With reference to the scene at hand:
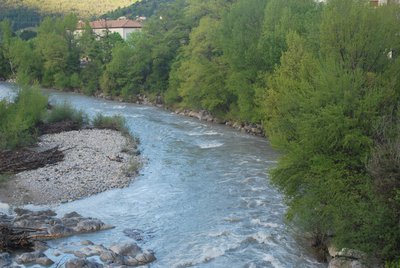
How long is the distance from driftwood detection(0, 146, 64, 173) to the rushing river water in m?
4.49

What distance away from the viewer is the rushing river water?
13789 mm

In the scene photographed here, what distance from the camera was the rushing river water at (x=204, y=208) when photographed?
1379 centimetres

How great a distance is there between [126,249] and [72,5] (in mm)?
141890

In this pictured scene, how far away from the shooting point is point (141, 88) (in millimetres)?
53156

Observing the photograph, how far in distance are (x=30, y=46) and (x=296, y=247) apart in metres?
63.0

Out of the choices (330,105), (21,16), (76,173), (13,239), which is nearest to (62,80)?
(76,173)

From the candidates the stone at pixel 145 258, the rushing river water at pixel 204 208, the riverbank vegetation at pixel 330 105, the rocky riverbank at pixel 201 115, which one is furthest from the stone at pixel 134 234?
the rocky riverbank at pixel 201 115

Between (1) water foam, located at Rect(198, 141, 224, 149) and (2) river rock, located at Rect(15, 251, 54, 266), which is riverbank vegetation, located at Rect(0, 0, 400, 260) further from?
(2) river rock, located at Rect(15, 251, 54, 266)

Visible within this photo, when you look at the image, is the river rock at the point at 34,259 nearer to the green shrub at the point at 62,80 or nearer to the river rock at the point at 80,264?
the river rock at the point at 80,264

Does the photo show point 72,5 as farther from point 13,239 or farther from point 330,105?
point 330,105

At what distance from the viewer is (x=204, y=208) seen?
A: 17.6 metres

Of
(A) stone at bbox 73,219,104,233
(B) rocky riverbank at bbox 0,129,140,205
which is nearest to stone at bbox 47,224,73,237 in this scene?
(A) stone at bbox 73,219,104,233

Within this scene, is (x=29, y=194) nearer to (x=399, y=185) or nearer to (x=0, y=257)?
(x=0, y=257)

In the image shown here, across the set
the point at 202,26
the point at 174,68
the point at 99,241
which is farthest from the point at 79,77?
the point at 99,241
